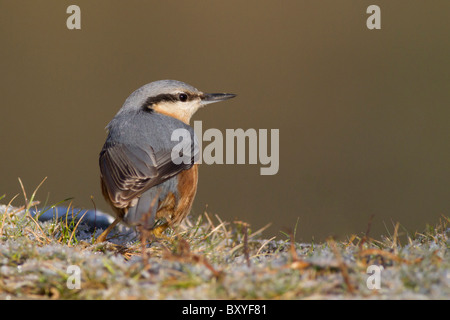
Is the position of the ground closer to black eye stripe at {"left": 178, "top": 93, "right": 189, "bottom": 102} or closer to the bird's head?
the bird's head

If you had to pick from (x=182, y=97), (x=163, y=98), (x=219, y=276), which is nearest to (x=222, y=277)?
(x=219, y=276)

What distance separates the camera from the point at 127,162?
370cm

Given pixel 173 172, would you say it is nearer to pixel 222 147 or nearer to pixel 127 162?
pixel 127 162

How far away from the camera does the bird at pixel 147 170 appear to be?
139 inches

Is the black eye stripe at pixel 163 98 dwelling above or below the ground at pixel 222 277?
above

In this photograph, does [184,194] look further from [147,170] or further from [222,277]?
[222,277]

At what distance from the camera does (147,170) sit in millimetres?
3619

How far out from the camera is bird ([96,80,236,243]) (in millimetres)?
3533

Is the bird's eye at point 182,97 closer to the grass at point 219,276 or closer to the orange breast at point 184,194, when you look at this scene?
the orange breast at point 184,194

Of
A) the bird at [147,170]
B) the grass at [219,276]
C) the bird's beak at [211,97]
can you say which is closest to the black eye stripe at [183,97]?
the bird's beak at [211,97]

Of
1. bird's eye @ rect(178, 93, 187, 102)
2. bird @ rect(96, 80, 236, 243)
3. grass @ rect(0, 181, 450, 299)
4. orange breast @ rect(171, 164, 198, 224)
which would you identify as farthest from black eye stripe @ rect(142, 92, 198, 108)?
grass @ rect(0, 181, 450, 299)

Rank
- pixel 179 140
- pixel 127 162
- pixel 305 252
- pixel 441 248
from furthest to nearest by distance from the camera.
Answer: pixel 179 140
pixel 127 162
pixel 305 252
pixel 441 248
